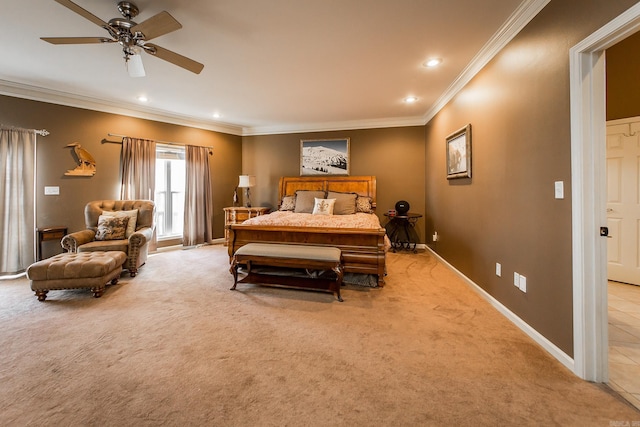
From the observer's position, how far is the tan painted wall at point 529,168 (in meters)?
1.66

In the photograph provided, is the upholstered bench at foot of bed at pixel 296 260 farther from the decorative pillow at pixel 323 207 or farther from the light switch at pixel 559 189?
the light switch at pixel 559 189

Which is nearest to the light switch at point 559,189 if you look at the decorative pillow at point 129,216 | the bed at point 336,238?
the bed at point 336,238

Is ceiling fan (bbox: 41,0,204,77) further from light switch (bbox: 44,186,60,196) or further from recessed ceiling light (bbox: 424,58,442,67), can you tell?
light switch (bbox: 44,186,60,196)

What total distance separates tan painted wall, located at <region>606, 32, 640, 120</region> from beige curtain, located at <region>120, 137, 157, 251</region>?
20.5 feet

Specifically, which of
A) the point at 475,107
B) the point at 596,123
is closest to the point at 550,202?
the point at 596,123

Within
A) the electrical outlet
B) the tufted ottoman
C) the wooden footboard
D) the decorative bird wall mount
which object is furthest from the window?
the electrical outlet

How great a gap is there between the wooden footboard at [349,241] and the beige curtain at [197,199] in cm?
246

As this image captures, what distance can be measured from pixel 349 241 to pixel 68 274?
9.90 feet

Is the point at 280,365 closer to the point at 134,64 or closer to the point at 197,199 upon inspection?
the point at 134,64

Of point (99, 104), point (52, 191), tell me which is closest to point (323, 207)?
point (99, 104)

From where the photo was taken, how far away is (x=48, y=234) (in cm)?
368

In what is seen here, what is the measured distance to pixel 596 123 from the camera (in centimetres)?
149

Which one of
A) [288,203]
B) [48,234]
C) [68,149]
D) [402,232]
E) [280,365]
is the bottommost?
[280,365]

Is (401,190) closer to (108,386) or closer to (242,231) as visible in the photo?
(242,231)
